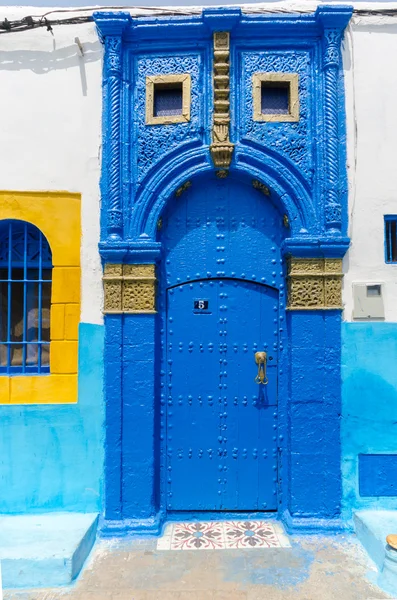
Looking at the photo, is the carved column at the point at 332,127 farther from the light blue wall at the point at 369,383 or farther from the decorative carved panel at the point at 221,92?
the light blue wall at the point at 369,383

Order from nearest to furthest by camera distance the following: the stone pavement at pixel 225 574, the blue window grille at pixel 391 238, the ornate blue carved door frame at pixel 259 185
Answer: the stone pavement at pixel 225 574 < the ornate blue carved door frame at pixel 259 185 < the blue window grille at pixel 391 238

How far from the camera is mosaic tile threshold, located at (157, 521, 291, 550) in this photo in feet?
12.0

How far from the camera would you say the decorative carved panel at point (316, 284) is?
13.0ft

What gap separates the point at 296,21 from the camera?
4020 millimetres

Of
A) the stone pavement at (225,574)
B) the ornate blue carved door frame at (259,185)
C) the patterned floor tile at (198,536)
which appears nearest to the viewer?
the stone pavement at (225,574)

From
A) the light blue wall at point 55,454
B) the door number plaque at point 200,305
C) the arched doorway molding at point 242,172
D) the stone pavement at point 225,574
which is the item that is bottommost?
the stone pavement at point 225,574

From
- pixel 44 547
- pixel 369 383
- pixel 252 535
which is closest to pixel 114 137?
pixel 369 383

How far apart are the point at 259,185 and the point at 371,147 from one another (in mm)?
986

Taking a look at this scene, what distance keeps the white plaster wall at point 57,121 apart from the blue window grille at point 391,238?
2440 millimetres

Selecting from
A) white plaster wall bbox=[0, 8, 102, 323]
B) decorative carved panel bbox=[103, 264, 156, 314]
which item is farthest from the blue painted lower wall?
white plaster wall bbox=[0, 8, 102, 323]

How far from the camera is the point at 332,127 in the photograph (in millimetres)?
3973

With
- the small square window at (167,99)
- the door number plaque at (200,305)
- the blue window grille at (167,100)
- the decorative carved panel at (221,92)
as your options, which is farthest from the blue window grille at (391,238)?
the blue window grille at (167,100)

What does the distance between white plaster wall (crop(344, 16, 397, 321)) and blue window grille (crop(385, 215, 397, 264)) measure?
0.07 meters

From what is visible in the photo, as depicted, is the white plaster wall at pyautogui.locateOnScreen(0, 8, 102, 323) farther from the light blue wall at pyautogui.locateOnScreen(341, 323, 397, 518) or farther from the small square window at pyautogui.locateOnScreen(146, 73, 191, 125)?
the light blue wall at pyautogui.locateOnScreen(341, 323, 397, 518)
